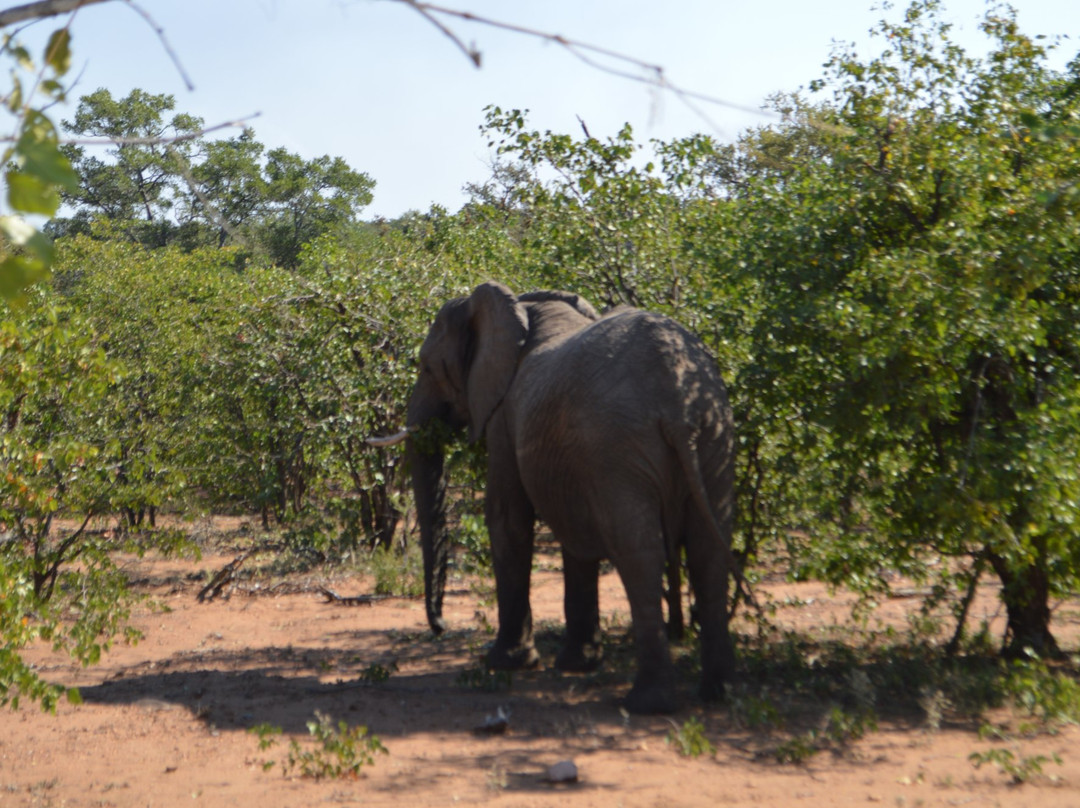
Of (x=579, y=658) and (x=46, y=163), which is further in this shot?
(x=579, y=658)

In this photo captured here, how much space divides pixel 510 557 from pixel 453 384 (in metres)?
1.58

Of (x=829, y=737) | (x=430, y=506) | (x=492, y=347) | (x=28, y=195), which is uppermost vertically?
(x=492, y=347)

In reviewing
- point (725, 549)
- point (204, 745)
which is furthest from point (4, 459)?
point (725, 549)

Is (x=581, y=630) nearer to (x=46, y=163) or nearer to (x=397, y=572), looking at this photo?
(x=397, y=572)

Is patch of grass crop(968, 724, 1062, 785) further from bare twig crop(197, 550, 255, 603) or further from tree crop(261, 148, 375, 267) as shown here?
tree crop(261, 148, 375, 267)

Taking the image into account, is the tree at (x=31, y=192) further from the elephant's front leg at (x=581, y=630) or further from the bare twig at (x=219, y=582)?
the bare twig at (x=219, y=582)

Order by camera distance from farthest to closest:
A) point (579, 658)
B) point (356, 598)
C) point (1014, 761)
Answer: point (356, 598) < point (579, 658) < point (1014, 761)

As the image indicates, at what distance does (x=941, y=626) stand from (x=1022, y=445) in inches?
110

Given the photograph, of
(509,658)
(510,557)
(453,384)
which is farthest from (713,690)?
(453,384)

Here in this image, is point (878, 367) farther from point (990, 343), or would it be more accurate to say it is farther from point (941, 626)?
point (941, 626)

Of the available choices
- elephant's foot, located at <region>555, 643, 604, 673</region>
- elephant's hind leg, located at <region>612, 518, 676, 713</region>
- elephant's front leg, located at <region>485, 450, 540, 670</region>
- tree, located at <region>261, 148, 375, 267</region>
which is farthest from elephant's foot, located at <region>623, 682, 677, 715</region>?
tree, located at <region>261, 148, 375, 267</region>

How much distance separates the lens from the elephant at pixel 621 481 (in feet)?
20.9

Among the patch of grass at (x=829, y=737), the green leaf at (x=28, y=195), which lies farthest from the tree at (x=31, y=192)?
the patch of grass at (x=829, y=737)

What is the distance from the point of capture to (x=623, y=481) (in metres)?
6.39
